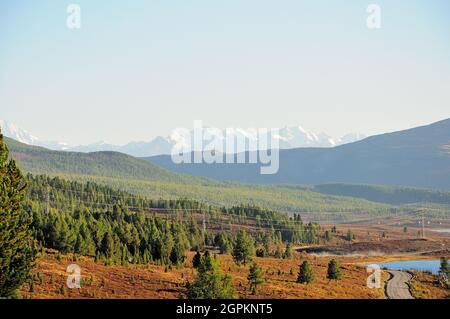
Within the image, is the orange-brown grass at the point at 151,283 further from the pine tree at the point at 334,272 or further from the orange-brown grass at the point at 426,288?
the orange-brown grass at the point at 426,288

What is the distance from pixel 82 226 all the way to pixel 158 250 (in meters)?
13.4

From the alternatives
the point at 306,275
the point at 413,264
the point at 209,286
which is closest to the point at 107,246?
the point at 306,275

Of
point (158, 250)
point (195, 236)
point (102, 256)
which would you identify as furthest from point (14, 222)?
point (195, 236)

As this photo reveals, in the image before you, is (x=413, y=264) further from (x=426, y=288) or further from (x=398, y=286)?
(x=398, y=286)

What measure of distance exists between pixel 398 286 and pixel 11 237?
58406 mm

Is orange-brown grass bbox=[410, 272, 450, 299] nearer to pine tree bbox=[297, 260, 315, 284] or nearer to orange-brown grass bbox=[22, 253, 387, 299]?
orange-brown grass bbox=[22, 253, 387, 299]

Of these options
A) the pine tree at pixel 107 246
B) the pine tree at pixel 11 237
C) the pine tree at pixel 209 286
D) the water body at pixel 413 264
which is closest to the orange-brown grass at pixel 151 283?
the pine tree at pixel 107 246

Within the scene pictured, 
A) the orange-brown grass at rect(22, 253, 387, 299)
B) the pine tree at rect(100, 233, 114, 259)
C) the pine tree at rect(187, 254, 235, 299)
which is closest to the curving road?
the orange-brown grass at rect(22, 253, 387, 299)

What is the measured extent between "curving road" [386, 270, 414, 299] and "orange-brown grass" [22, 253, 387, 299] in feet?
5.70

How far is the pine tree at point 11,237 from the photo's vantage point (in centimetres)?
5103

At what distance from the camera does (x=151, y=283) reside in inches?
2943

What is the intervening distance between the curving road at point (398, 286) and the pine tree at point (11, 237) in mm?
43727
